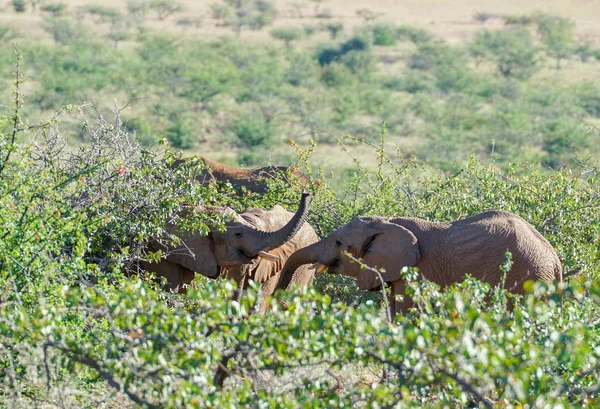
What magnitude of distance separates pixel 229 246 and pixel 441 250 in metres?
1.82

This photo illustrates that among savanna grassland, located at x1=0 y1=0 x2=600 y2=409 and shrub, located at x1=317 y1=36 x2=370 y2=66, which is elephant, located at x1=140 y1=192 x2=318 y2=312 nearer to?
savanna grassland, located at x1=0 y1=0 x2=600 y2=409

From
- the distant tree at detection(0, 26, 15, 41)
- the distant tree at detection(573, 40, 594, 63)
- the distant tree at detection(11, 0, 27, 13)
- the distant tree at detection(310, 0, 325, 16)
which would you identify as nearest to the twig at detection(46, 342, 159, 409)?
the distant tree at detection(0, 26, 15, 41)

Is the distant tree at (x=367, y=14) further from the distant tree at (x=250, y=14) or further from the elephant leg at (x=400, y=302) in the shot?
the elephant leg at (x=400, y=302)

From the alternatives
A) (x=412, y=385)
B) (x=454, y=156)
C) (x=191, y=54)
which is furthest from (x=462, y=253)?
(x=191, y=54)

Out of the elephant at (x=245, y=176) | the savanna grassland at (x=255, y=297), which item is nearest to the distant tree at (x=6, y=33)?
the savanna grassland at (x=255, y=297)

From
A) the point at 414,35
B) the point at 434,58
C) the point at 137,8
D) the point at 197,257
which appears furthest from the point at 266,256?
the point at 137,8

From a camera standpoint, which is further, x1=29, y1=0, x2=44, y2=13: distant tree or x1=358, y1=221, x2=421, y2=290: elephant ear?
x1=29, y1=0, x2=44, y2=13: distant tree

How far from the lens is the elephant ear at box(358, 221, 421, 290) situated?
9047mm

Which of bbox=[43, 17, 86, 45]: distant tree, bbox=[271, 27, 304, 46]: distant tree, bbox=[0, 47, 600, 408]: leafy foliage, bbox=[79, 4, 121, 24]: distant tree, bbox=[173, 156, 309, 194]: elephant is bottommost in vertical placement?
bbox=[271, 27, 304, 46]: distant tree

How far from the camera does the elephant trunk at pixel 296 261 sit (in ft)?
31.1

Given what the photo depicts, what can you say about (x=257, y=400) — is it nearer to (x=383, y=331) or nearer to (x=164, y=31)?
(x=383, y=331)

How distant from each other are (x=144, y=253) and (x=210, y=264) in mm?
714

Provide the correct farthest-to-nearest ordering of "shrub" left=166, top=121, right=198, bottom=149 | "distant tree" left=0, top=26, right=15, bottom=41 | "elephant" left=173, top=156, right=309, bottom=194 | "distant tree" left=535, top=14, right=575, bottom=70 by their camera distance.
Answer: "distant tree" left=535, top=14, right=575, bottom=70, "distant tree" left=0, top=26, right=15, bottom=41, "shrub" left=166, top=121, right=198, bottom=149, "elephant" left=173, top=156, right=309, bottom=194

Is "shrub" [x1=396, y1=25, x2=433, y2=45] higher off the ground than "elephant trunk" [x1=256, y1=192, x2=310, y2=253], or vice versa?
"elephant trunk" [x1=256, y1=192, x2=310, y2=253]
